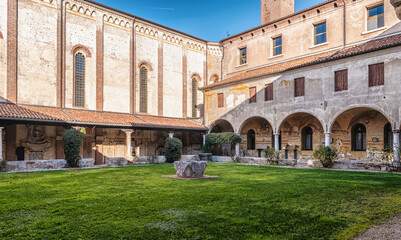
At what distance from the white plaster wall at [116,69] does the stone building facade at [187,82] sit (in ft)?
0.26

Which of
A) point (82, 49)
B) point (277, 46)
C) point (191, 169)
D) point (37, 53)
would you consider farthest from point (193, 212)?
point (277, 46)

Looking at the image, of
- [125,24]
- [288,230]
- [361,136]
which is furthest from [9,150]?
[361,136]

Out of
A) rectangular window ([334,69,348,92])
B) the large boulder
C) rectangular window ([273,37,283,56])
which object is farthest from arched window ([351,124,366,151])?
the large boulder

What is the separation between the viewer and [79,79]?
69.4 feet

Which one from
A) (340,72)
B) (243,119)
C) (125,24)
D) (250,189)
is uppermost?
(125,24)

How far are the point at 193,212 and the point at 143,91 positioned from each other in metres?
20.2

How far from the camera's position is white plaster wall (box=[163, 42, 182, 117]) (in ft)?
85.1

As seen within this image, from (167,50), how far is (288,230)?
23.5 metres

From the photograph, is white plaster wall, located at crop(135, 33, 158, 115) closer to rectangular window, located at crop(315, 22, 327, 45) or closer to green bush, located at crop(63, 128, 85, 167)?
green bush, located at crop(63, 128, 85, 167)

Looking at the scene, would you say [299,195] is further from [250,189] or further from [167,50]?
[167,50]

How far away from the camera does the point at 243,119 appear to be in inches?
902

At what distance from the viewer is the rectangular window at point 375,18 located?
60.8 ft

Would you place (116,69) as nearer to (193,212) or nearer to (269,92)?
(269,92)

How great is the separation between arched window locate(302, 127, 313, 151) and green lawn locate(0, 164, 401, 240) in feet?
42.4
